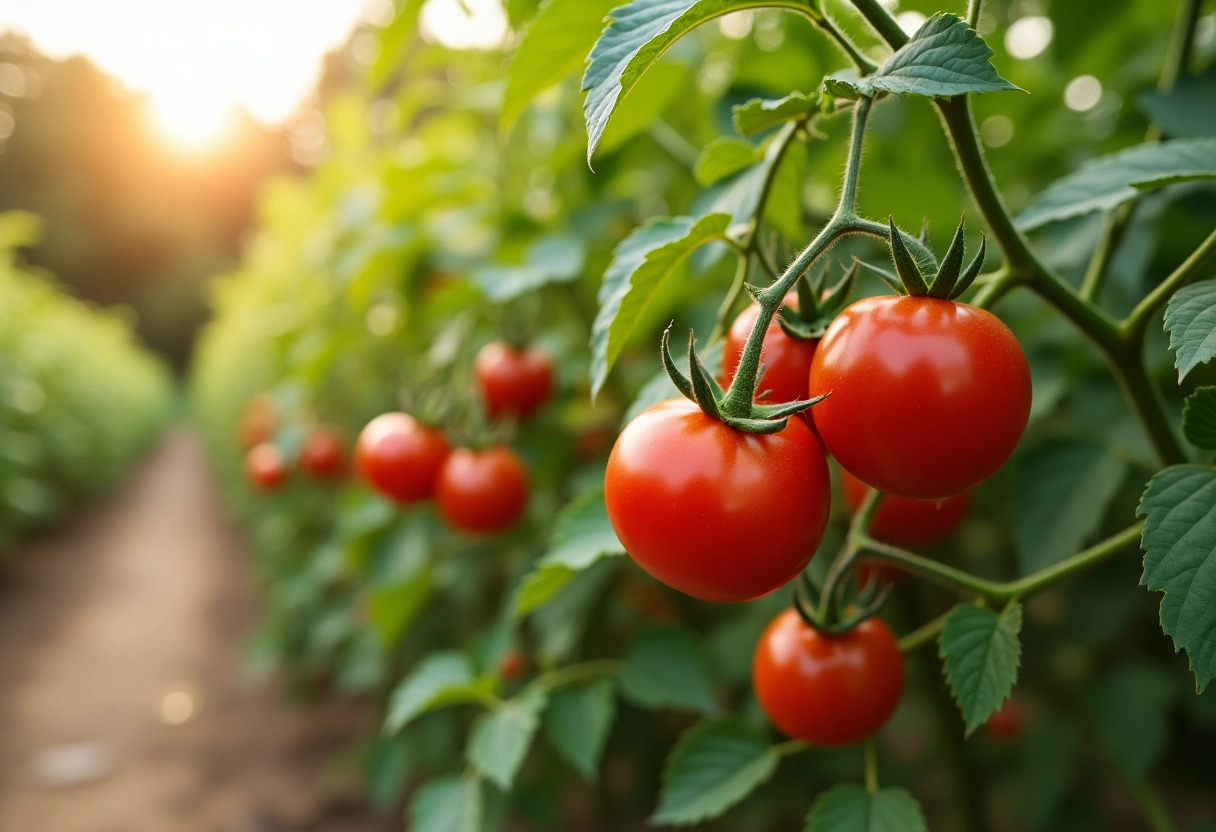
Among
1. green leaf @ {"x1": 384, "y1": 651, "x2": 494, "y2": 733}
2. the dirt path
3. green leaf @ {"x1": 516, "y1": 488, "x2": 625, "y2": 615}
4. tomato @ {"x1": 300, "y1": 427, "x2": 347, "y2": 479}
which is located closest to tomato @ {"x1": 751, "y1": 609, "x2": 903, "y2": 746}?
green leaf @ {"x1": 516, "y1": 488, "x2": 625, "y2": 615}

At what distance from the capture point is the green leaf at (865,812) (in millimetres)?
694

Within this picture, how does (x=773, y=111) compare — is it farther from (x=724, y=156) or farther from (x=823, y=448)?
(x=823, y=448)

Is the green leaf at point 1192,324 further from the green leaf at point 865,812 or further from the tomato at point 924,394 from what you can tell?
the green leaf at point 865,812

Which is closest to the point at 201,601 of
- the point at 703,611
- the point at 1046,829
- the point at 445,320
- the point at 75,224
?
the point at 445,320

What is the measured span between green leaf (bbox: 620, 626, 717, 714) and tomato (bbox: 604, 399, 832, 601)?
0.63 metres

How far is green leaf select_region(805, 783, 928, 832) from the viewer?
0.69 meters

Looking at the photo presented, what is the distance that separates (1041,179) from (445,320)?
140 cm

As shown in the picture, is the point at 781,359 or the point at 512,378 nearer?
the point at 781,359

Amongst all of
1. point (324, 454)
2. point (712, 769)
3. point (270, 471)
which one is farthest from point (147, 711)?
point (712, 769)

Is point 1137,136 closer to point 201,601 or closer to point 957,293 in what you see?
point 957,293

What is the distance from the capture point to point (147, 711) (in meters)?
3.55

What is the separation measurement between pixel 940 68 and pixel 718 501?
0.93ft

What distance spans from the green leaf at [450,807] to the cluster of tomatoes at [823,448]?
2.58 feet

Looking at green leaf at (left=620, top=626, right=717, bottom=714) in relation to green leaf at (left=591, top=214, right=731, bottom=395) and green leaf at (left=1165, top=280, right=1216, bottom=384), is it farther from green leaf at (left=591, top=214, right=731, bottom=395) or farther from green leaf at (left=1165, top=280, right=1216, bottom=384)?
green leaf at (left=1165, top=280, right=1216, bottom=384)
